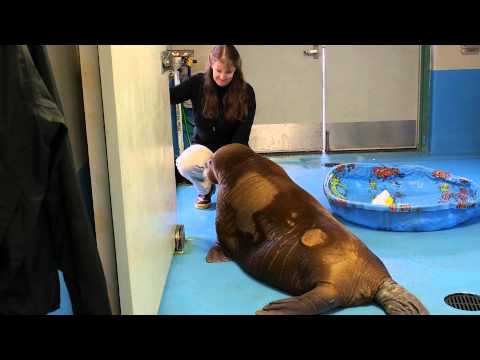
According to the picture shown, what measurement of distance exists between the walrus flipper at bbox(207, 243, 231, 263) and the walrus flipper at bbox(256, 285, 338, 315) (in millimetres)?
615

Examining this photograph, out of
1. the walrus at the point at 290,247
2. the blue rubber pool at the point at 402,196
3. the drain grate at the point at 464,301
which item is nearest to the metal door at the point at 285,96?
the blue rubber pool at the point at 402,196

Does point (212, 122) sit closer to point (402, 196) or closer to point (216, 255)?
point (216, 255)

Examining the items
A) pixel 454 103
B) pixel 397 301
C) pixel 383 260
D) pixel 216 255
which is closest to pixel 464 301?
pixel 397 301

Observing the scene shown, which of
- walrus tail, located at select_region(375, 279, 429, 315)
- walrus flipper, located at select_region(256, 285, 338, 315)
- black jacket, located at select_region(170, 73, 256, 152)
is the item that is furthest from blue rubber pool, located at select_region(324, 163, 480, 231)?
walrus flipper, located at select_region(256, 285, 338, 315)

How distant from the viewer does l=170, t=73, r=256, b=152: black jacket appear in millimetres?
3373

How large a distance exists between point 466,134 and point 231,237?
3473mm

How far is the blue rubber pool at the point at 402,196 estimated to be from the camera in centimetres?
291

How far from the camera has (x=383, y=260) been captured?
258 cm

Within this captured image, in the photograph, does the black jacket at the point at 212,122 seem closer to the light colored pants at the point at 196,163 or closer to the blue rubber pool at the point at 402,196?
the light colored pants at the point at 196,163

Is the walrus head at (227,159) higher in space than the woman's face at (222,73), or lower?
lower

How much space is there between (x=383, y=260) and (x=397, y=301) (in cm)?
61

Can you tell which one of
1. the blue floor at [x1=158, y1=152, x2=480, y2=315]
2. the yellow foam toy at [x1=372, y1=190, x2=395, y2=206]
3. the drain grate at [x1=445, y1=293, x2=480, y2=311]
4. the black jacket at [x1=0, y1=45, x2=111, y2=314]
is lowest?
the drain grate at [x1=445, y1=293, x2=480, y2=311]

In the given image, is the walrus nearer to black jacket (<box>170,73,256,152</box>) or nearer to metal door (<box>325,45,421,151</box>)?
black jacket (<box>170,73,256,152</box>)

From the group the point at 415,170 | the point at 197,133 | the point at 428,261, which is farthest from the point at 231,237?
the point at 415,170
